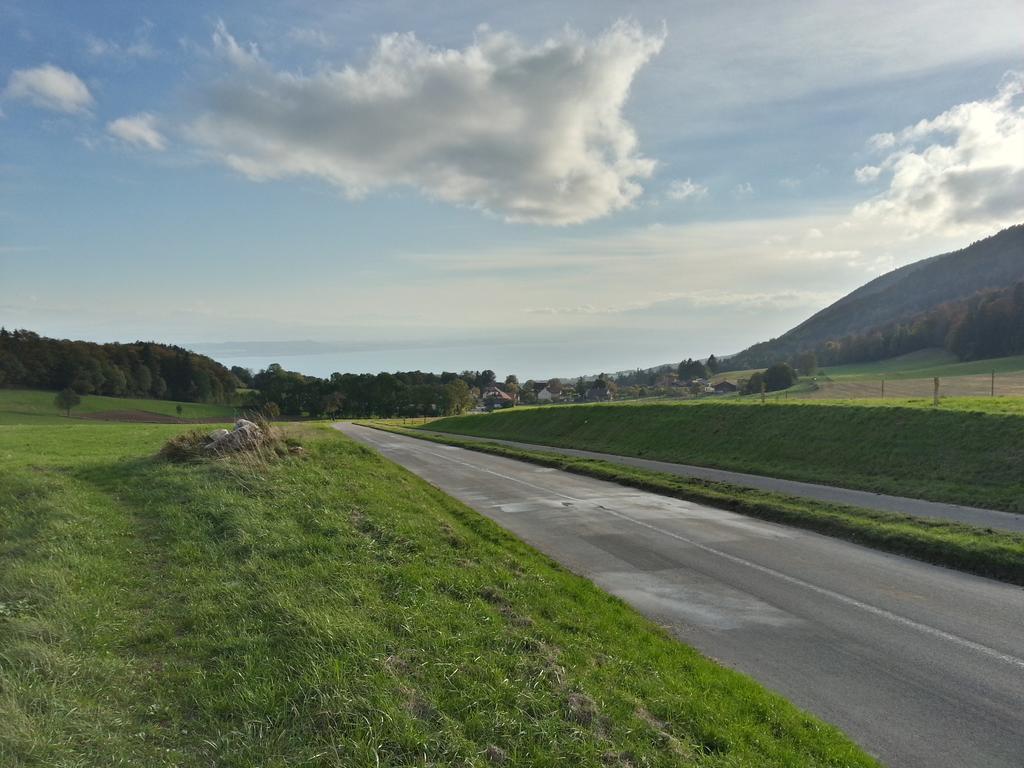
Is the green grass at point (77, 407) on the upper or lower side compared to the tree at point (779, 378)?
lower

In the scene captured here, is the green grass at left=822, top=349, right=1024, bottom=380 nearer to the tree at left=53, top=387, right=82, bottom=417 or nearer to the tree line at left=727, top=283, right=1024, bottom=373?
the tree line at left=727, top=283, right=1024, bottom=373

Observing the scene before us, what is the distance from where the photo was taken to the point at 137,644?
503 cm

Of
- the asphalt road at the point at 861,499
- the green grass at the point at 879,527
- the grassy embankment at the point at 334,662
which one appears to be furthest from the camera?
the asphalt road at the point at 861,499

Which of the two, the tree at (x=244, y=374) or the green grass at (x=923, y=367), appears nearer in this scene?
the green grass at (x=923, y=367)

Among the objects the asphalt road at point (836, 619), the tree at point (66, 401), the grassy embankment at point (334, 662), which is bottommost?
the asphalt road at point (836, 619)

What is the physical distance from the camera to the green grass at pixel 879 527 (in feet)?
29.0

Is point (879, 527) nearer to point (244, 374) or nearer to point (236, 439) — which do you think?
point (236, 439)

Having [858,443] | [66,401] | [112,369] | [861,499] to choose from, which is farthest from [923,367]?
[112,369]

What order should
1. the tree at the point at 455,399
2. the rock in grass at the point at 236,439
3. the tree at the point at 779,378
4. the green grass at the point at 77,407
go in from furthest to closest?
1. the tree at the point at 455,399
2. the tree at the point at 779,378
3. the green grass at the point at 77,407
4. the rock in grass at the point at 236,439

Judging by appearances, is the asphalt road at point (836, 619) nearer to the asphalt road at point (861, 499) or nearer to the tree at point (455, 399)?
the asphalt road at point (861, 499)

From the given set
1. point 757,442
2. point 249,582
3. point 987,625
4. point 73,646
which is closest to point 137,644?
point 73,646

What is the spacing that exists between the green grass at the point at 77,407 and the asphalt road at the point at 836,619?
2931 inches

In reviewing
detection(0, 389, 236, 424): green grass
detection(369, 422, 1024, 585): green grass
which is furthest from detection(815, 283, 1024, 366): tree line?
detection(0, 389, 236, 424): green grass

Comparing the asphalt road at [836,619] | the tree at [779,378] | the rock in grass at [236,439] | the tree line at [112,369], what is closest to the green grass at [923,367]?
the tree at [779,378]
